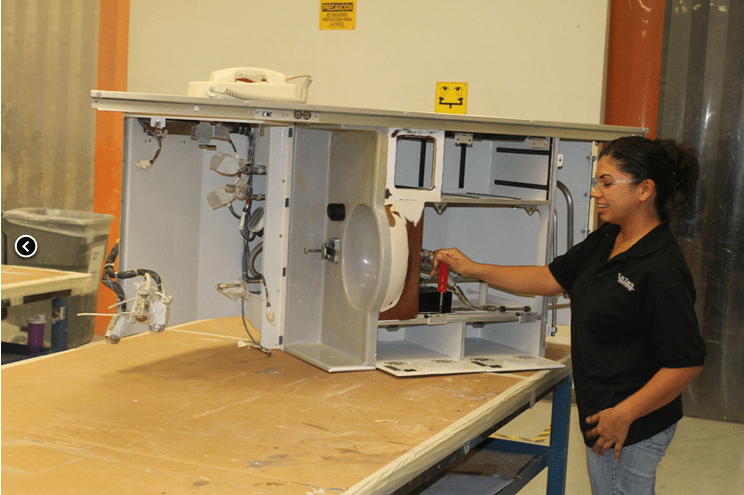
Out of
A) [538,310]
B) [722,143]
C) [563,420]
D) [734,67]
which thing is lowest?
[563,420]

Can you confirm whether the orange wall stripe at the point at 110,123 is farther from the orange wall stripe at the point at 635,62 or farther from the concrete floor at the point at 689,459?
the orange wall stripe at the point at 635,62

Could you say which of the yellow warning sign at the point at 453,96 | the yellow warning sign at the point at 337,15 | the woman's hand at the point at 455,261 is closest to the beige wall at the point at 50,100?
the yellow warning sign at the point at 337,15

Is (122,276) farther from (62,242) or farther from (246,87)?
(62,242)

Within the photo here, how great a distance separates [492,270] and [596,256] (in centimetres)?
33

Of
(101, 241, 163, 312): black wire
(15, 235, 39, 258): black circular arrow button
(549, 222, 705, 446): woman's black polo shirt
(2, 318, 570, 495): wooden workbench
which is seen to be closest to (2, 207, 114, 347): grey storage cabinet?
(15, 235, 39, 258): black circular arrow button

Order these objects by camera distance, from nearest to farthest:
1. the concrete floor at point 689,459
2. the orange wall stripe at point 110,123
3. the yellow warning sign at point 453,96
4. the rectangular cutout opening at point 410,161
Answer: the rectangular cutout opening at point 410,161 → the concrete floor at point 689,459 → the yellow warning sign at point 453,96 → the orange wall stripe at point 110,123

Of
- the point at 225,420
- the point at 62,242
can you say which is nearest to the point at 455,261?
the point at 225,420

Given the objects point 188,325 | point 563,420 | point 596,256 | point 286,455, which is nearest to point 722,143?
point 563,420

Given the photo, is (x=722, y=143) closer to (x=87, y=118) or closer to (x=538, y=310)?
(x=538, y=310)

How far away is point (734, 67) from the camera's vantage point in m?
3.54

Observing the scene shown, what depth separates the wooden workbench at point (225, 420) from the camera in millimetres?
1209

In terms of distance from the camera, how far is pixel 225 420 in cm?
149

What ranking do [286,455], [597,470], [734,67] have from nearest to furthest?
[286,455] < [597,470] < [734,67]

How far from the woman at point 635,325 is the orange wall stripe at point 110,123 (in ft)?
10.6
